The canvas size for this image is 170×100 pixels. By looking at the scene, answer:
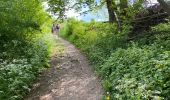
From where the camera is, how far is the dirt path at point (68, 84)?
346 inches

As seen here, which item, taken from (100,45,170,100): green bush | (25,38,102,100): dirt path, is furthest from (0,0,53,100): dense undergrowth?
(100,45,170,100): green bush

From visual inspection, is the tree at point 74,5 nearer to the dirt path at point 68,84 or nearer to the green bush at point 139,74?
the dirt path at point 68,84

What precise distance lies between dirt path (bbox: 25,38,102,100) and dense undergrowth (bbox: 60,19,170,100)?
0.48 metres

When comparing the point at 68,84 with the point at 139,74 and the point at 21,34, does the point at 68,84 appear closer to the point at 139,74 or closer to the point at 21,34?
the point at 139,74

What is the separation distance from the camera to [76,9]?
1733cm

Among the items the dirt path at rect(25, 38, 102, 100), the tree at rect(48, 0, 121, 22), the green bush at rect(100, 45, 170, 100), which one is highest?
the tree at rect(48, 0, 121, 22)

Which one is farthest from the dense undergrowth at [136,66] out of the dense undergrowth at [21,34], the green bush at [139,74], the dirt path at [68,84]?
the dense undergrowth at [21,34]

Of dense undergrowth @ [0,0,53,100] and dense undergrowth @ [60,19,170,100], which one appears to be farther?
dense undergrowth @ [0,0,53,100]

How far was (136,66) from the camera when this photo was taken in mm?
8031

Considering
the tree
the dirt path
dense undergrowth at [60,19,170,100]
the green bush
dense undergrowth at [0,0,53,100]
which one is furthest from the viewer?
the tree

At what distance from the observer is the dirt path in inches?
346

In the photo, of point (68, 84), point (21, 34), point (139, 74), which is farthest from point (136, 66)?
point (21, 34)

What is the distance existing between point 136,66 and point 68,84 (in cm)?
305

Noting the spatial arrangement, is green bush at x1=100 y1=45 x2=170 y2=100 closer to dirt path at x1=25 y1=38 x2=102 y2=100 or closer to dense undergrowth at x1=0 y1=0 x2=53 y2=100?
dirt path at x1=25 y1=38 x2=102 y2=100
